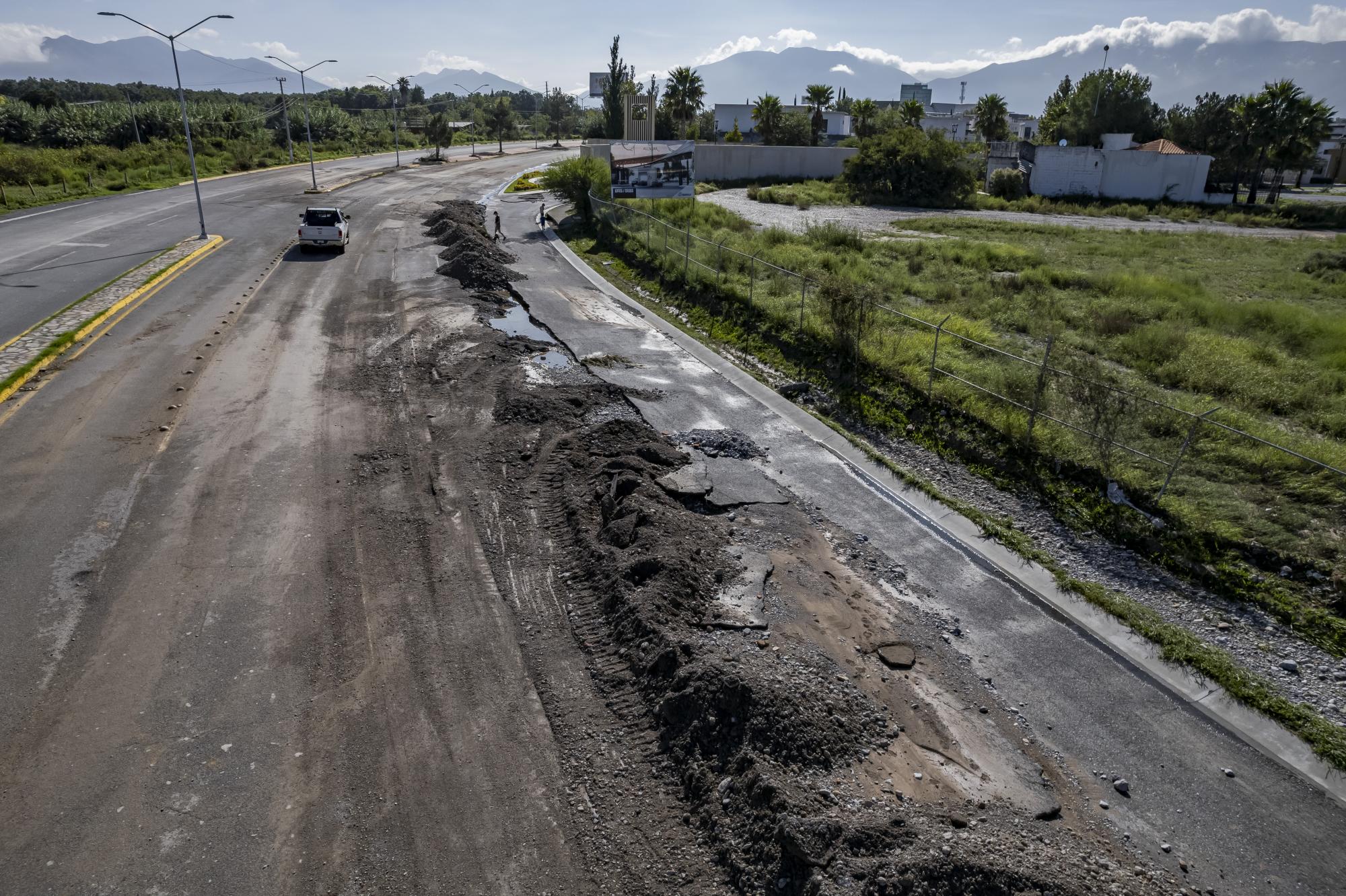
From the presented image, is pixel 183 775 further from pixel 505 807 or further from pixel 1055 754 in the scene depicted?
pixel 1055 754

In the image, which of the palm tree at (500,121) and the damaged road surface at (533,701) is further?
the palm tree at (500,121)

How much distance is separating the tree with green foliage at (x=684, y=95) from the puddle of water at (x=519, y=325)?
5854cm

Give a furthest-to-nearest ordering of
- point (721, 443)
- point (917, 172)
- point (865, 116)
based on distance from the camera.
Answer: point (865, 116), point (917, 172), point (721, 443)

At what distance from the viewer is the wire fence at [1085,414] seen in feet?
36.9

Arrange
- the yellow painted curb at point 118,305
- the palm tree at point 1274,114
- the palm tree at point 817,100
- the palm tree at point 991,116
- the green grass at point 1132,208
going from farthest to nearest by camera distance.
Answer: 1. the palm tree at point 817,100
2. the palm tree at point 991,116
3. the palm tree at point 1274,114
4. the green grass at point 1132,208
5. the yellow painted curb at point 118,305

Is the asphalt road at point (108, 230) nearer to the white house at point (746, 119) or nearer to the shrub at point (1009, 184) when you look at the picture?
the shrub at point (1009, 184)

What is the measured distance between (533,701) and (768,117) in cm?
7942

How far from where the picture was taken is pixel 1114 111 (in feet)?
240

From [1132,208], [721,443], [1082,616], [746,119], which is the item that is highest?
[746,119]

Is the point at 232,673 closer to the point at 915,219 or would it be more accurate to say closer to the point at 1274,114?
the point at 915,219

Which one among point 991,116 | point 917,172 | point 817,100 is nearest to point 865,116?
point 817,100

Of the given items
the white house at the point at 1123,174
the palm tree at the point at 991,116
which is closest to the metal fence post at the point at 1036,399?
the white house at the point at 1123,174

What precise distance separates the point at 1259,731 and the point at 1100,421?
248 inches

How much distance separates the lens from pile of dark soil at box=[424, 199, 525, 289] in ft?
78.4
